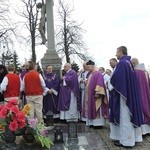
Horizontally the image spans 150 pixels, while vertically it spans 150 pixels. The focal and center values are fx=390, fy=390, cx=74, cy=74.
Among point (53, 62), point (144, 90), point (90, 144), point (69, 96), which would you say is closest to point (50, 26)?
point (53, 62)

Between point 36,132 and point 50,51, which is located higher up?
point 50,51

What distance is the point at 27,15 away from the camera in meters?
35.4

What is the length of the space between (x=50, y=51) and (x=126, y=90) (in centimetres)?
715

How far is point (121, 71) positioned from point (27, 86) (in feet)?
12.1

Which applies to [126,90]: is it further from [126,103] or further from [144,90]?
[144,90]

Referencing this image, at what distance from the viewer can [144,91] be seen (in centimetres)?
1003

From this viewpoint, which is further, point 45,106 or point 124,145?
point 45,106

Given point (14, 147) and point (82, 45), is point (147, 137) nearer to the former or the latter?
point (14, 147)

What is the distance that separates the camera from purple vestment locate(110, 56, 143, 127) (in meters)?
8.43

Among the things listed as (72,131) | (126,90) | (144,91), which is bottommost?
(72,131)

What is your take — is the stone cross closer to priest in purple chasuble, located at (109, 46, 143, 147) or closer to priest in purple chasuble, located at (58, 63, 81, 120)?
priest in purple chasuble, located at (58, 63, 81, 120)

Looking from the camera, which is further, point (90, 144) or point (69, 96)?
point (69, 96)

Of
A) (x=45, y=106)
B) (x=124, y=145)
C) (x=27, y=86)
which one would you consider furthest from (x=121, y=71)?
(x=45, y=106)

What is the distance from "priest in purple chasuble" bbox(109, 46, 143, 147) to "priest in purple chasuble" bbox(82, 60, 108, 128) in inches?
94.4
